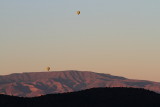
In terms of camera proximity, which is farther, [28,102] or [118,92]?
[118,92]

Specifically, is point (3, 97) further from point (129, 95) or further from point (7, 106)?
point (129, 95)

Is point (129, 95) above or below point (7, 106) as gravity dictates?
above

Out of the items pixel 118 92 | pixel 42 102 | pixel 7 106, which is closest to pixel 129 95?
pixel 118 92

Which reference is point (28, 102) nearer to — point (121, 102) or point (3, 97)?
point (3, 97)

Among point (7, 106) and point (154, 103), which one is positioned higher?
point (154, 103)

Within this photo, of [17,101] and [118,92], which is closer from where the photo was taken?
[17,101]

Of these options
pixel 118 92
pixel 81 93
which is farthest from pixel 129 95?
pixel 81 93
